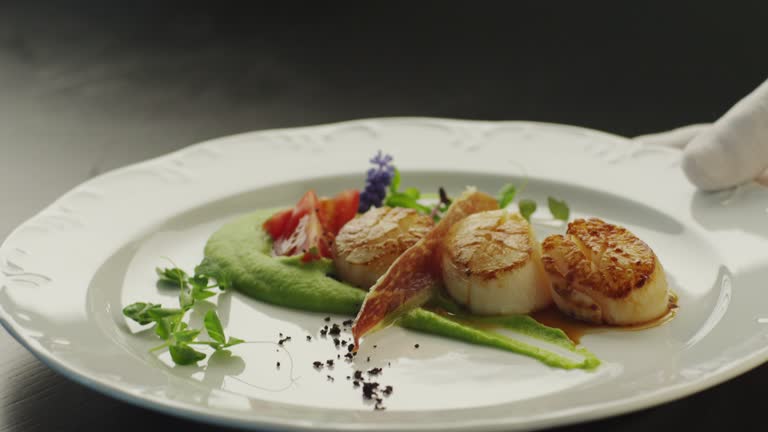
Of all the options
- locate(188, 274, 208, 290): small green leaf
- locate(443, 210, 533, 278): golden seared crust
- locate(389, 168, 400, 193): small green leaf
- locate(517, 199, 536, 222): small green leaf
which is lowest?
locate(188, 274, 208, 290): small green leaf

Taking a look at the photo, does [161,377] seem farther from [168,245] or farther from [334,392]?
[168,245]

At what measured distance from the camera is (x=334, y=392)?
2691 millimetres

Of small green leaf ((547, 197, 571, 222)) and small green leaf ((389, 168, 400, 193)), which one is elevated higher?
small green leaf ((389, 168, 400, 193))

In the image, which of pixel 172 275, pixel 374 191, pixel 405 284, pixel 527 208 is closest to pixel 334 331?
pixel 405 284

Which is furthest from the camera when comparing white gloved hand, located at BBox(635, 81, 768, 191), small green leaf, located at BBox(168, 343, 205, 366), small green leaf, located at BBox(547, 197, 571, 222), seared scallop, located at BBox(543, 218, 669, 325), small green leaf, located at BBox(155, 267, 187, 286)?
small green leaf, located at BBox(547, 197, 571, 222)

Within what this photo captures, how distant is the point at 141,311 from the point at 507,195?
1695 millimetres

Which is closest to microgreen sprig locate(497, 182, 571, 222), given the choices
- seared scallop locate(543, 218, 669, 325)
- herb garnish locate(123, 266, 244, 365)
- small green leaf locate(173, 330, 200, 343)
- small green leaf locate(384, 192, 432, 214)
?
small green leaf locate(384, 192, 432, 214)

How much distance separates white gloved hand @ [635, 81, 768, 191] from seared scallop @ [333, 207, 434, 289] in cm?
111

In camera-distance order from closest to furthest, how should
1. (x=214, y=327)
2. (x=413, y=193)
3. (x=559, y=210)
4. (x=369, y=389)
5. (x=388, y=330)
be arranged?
(x=369, y=389)
(x=214, y=327)
(x=388, y=330)
(x=559, y=210)
(x=413, y=193)

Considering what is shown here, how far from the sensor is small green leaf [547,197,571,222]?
3.89 meters

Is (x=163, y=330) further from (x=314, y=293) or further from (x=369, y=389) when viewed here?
(x=369, y=389)

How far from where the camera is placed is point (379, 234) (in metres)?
3.35

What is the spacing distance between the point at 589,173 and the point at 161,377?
2353 millimetres

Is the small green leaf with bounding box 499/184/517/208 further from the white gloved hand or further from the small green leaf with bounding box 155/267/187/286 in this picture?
the small green leaf with bounding box 155/267/187/286
